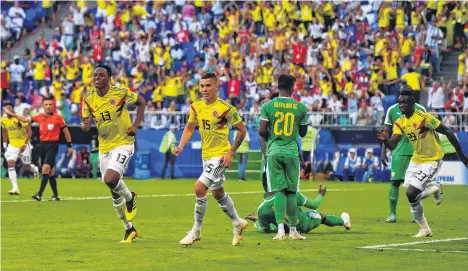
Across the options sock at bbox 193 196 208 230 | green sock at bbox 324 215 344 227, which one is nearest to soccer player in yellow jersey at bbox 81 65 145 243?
sock at bbox 193 196 208 230

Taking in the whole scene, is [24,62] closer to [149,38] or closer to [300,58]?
[149,38]

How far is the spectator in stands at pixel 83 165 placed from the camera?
40625 millimetres

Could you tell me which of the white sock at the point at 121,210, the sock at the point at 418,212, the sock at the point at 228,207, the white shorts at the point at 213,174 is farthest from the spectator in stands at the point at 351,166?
the white shorts at the point at 213,174

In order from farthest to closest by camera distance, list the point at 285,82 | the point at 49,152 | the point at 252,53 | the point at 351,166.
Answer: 1. the point at 252,53
2. the point at 351,166
3. the point at 49,152
4. the point at 285,82

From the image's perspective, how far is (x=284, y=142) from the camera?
53.1 ft

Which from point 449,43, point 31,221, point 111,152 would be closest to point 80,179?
point 449,43

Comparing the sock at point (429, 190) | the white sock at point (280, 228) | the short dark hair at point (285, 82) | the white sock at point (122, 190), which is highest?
the short dark hair at point (285, 82)

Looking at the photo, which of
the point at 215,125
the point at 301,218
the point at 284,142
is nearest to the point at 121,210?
the point at 215,125

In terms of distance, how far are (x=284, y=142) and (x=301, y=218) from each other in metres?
1.47

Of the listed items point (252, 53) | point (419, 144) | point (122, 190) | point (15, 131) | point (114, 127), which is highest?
point (252, 53)

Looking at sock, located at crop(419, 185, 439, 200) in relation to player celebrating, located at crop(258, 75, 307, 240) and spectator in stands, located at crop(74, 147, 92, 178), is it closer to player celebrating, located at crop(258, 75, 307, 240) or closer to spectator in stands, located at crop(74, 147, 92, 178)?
player celebrating, located at crop(258, 75, 307, 240)

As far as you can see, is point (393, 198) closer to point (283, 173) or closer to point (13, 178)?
point (283, 173)

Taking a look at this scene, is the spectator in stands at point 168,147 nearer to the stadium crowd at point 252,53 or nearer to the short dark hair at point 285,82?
the stadium crowd at point 252,53

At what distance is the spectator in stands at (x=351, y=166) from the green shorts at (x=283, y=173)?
70.5 ft
